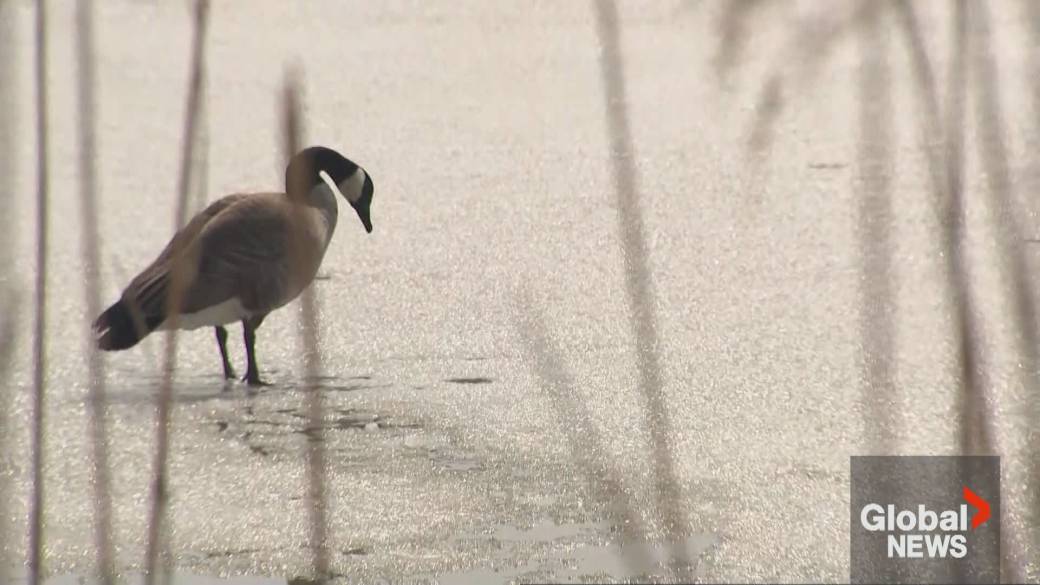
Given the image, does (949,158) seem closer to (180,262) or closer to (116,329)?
(180,262)

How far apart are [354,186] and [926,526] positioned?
6.76ft

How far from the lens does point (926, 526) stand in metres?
2.26

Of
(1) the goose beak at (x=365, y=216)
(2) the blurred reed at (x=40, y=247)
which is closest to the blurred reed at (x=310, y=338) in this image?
(2) the blurred reed at (x=40, y=247)

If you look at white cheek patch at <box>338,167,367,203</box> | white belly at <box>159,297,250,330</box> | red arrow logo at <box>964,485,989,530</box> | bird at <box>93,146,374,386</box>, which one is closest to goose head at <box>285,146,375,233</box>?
white cheek patch at <box>338,167,367,203</box>

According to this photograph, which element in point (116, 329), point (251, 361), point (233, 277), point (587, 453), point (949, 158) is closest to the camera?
point (949, 158)

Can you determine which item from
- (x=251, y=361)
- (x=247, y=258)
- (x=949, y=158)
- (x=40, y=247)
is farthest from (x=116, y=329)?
(x=949, y=158)

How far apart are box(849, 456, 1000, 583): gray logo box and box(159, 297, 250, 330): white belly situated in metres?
1.40

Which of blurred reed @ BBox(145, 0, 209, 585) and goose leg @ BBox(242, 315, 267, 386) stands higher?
blurred reed @ BBox(145, 0, 209, 585)

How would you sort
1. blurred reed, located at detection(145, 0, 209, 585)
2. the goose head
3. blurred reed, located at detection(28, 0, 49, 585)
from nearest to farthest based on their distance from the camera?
blurred reed, located at detection(145, 0, 209, 585) < blurred reed, located at detection(28, 0, 49, 585) < the goose head

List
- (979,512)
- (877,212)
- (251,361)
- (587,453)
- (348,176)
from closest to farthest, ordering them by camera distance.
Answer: (877,212) < (979,512) < (587,453) < (251,361) < (348,176)

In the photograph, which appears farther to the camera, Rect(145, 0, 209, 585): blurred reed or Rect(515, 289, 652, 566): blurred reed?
Rect(515, 289, 652, 566): blurred reed

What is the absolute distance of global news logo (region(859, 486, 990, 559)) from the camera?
2.16 m

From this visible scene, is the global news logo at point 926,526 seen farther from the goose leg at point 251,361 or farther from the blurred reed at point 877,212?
the goose leg at point 251,361

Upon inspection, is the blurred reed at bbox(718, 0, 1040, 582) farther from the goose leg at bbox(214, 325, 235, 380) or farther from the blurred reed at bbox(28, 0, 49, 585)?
the goose leg at bbox(214, 325, 235, 380)
